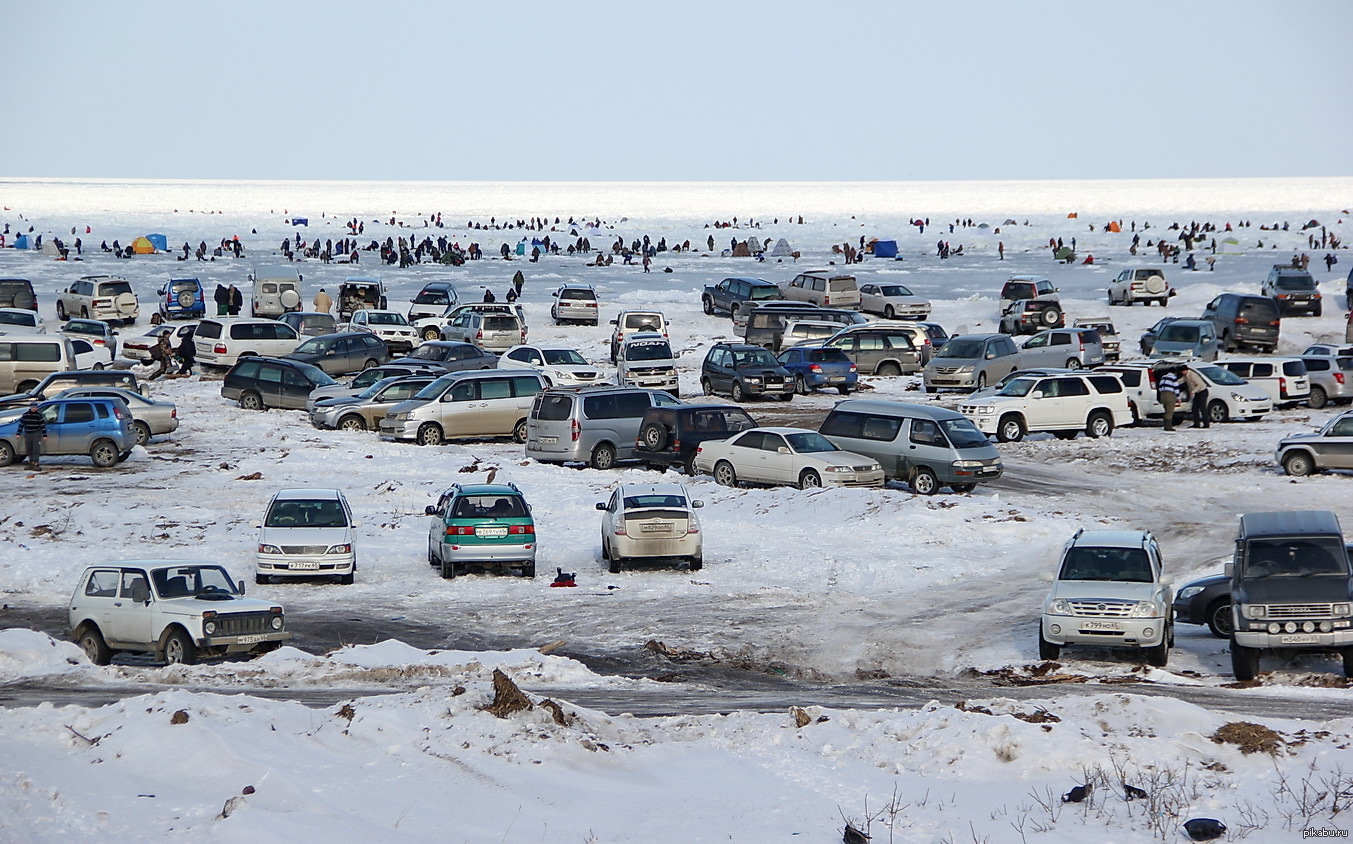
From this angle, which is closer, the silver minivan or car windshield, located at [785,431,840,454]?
car windshield, located at [785,431,840,454]

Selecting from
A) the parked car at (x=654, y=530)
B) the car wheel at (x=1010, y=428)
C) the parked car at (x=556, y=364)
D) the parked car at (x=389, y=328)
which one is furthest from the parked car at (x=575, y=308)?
the parked car at (x=654, y=530)

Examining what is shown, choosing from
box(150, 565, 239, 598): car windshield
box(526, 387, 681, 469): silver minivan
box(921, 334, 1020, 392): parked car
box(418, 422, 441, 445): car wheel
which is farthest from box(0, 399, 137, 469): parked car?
box(921, 334, 1020, 392): parked car

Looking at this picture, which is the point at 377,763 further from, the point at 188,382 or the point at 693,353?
the point at 693,353

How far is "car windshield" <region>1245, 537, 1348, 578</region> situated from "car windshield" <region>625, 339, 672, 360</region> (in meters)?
24.7

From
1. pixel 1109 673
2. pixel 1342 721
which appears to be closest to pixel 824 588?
pixel 1109 673

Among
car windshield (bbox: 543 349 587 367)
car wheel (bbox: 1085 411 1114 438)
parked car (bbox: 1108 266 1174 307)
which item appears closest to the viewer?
car wheel (bbox: 1085 411 1114 438)

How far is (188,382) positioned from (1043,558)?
95.5ft

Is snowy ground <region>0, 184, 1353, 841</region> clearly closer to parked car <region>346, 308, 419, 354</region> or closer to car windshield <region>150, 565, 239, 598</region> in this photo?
car windshield <region>150, 565, 239, 598</region>

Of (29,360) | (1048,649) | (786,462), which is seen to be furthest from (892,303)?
(1048,649)

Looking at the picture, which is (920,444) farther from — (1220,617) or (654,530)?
(1220,617)

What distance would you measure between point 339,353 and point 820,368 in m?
14.6

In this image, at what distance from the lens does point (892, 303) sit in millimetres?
56125

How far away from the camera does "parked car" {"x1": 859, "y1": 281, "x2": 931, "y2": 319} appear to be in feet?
184

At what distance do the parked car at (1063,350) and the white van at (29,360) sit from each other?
26.8 meters
